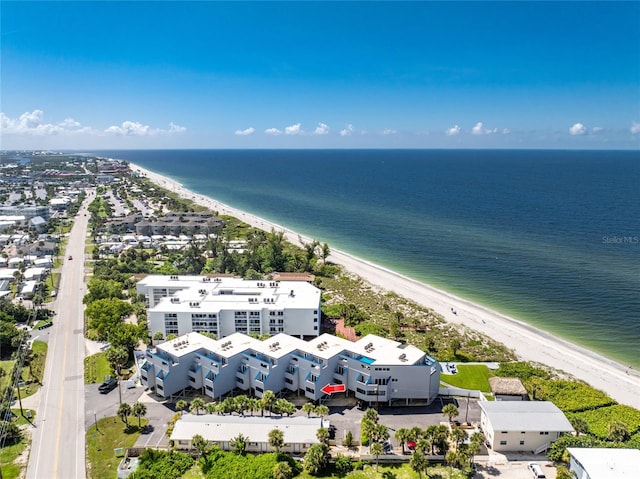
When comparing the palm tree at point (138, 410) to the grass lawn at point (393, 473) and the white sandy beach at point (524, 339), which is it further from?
the white sandy beach at point (524, 339)

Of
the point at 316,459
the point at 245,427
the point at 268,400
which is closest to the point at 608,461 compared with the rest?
the point at 316,459

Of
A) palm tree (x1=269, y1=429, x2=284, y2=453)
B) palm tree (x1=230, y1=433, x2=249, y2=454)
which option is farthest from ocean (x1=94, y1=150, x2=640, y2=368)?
palm tree (x1=230, y1=433, x2=249, y2=454)

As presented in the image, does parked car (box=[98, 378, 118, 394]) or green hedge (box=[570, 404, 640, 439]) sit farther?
parked car (box=[98, 378, 118, 394])

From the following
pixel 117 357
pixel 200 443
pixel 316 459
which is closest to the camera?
pixel 316 459

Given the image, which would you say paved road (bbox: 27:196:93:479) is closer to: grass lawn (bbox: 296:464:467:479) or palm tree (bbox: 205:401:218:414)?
palm tree (bbox: 205:401:218:414)

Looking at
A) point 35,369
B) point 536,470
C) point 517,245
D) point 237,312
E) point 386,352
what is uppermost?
point 237,312

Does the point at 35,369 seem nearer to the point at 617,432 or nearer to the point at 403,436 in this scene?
the point at 403,436

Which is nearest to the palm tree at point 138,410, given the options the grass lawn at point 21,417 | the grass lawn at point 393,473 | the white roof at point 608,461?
the grass lawn at point 21,417
